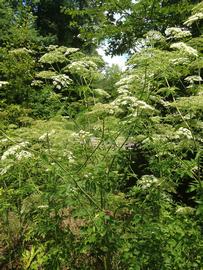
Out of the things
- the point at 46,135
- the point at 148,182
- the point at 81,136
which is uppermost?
the point at 46,135

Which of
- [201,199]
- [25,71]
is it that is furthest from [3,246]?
[25,71]

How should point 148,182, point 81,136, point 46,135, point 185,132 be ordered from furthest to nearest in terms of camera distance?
point 81,136, point 148,182, point 46,135, point 185,132

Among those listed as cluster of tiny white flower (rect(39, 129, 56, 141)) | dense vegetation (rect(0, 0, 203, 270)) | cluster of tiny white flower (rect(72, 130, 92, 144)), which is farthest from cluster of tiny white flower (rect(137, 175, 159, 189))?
cluster of tiny white flower (rect(39, 129, 56, 141))

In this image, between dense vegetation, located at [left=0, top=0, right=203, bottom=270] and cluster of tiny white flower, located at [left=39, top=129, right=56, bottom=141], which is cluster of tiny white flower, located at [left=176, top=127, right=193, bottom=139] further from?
cluster of tiny white flower, located at [left=39, top=129, right=56, bottom=141]

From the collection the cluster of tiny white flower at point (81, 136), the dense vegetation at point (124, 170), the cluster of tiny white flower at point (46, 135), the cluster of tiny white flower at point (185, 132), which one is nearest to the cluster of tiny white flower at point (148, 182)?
the dense vegetation at point (124, 170)

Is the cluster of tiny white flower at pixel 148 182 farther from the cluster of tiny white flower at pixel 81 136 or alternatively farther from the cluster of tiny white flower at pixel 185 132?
the cluster of tiny white flower at pixel 81 136

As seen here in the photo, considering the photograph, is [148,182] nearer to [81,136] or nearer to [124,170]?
[124,170]

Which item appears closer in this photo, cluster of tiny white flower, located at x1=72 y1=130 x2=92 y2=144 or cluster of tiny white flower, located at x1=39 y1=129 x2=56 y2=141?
cluster of tiny white flower, located at x1=39 y1=129 x2=56 y2=141

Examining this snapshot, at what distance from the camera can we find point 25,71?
10.2 metres

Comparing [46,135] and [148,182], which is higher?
[46,135]

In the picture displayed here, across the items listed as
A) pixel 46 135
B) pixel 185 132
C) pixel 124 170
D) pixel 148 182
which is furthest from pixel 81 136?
pixel 185 132

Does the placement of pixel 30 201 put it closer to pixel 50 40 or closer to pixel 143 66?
pixel 143 66

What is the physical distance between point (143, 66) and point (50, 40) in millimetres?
17662

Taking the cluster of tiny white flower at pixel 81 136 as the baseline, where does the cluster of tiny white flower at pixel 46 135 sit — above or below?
above
